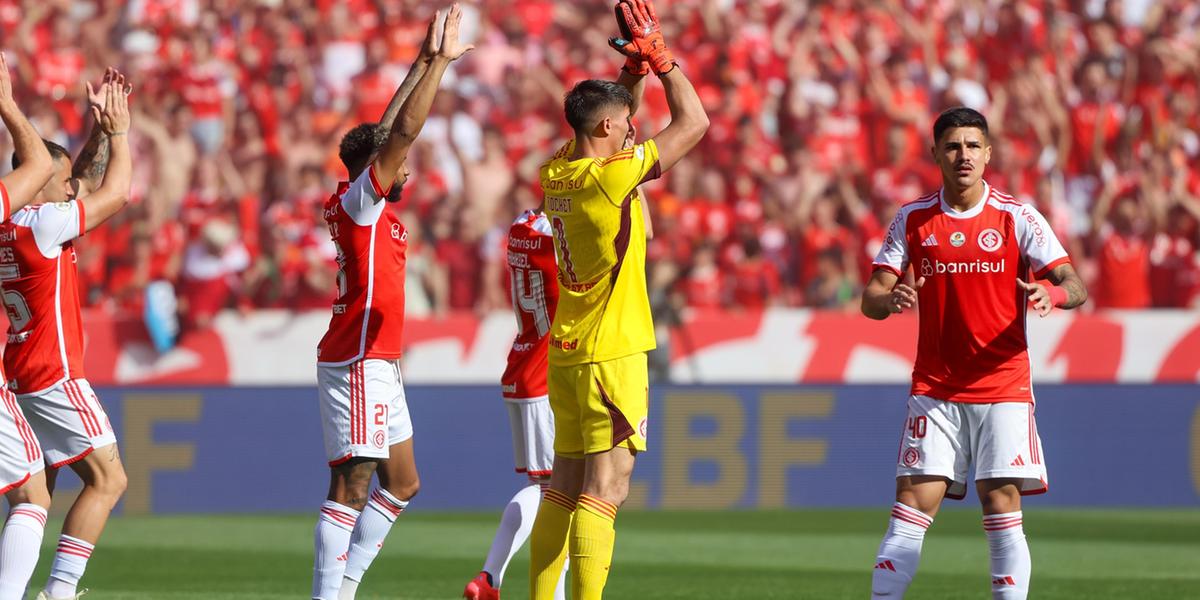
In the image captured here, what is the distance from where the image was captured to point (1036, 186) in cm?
1805

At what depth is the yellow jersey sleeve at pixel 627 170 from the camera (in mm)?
7074

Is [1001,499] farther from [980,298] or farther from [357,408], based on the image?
[357,408]

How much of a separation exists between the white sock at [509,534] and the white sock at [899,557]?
2.06 metres

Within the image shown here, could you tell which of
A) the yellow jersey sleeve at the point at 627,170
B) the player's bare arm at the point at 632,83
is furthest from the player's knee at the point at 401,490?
the player's bare arm at the point at 632,83

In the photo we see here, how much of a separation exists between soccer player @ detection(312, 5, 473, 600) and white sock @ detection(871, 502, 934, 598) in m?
2.39

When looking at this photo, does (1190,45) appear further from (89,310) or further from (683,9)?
(89,310)

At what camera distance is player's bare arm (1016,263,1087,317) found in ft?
23.3

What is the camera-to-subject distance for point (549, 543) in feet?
24.3

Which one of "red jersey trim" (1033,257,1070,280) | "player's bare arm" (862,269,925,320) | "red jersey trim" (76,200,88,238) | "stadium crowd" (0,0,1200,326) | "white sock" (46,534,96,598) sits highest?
"stadium crowd" (0,0,1200,326)

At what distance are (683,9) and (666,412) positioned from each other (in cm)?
603

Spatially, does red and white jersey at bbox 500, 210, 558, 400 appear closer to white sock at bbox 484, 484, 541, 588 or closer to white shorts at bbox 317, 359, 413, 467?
Answer: white sock at bbox 484, 484, 541, 588

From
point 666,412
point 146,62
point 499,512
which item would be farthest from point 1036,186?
point 146,62

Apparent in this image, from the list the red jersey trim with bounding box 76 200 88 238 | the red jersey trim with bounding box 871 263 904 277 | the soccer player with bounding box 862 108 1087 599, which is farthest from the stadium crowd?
the soccer player with bounding box 862 108 1087 599

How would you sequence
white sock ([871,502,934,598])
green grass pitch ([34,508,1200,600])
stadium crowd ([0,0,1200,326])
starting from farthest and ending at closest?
stadium crowd ([0,0,1200,326]) → green grass pitch ([34,508,1200,600]) → white sock ([871,502,934,598])
